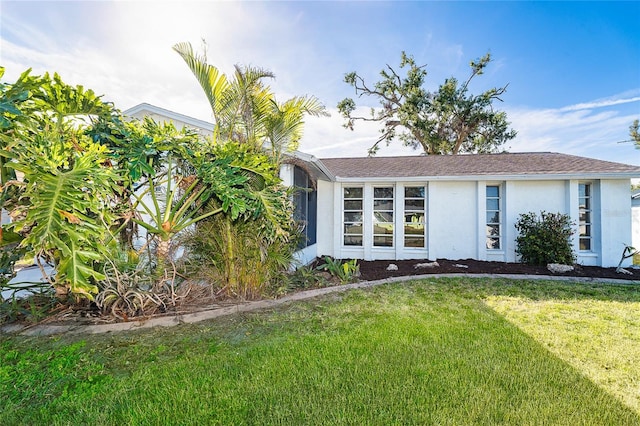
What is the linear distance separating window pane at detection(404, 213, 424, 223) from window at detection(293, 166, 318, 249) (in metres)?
3.40

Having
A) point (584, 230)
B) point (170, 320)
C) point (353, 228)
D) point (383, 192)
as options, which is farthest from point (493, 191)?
point (170, 320)

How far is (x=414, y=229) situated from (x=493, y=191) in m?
3.08

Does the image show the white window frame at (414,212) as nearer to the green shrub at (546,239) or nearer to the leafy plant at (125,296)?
the green shrub at (546,239)

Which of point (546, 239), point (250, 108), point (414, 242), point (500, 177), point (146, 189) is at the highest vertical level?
point (250, 108)

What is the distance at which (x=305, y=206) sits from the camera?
903cm

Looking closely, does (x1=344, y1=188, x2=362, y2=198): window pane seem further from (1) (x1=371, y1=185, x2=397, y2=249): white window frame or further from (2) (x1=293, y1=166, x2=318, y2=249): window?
(2) (x1=293, y1=166, x2=318, y2=249): window

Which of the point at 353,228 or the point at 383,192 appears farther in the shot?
the point at 353,228

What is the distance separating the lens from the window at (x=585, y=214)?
9.28m

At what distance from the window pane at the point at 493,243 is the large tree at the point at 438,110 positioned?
489 inches

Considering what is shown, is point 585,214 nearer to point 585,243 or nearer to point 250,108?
point 585,243

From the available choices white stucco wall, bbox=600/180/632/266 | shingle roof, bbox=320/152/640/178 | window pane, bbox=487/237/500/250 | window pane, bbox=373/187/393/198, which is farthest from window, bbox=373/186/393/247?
white stucco wall, bbox=600/180/632/266

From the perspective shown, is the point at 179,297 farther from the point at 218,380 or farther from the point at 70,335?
the point at 218,380

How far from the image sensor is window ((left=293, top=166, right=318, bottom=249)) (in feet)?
26.3

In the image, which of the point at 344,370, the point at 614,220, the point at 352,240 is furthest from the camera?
the point at 352,240
